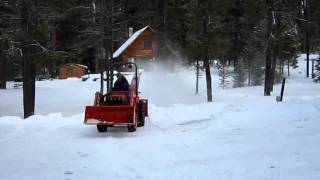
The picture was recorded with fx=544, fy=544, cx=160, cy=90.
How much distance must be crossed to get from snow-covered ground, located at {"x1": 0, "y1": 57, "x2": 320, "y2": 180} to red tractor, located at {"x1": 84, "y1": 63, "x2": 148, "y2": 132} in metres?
0.35

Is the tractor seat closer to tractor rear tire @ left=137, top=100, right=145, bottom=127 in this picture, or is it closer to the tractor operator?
tractor rear tire @ left=137, top=100, right=145, bottom=127

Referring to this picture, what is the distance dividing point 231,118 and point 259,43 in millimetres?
19992

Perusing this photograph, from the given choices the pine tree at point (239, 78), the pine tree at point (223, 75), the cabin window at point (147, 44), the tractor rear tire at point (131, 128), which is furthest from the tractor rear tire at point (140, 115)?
the cabin window at point (147, 44)

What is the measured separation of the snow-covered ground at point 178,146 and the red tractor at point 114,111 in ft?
1.13

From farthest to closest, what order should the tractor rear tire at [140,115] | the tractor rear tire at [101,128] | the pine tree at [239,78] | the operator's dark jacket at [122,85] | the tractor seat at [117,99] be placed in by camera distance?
the pine tree at [239,78] < the operator's dark jacket at [122,85] < the tractor rear tire at [140,115] < the tractor seat at [117,99] < the tractor rear tire at [101,128]

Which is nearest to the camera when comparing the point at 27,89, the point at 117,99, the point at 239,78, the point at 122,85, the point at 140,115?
the point at 117,99

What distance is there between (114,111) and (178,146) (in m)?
3.37

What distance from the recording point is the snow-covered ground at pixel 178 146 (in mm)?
9086

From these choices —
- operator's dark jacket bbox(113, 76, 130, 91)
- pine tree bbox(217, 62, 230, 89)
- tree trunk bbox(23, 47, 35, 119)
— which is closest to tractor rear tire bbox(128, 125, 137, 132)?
operator's dark jacket bbox(113, 76, 130, 91)

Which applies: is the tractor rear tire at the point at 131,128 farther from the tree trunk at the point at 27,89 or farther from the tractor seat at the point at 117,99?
the tree trunk at the point at 27,89

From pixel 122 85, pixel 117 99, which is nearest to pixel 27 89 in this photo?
pixel 122 85

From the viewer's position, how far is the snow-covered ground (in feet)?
29.8

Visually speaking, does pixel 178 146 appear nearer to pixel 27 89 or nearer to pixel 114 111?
pixel 114 111

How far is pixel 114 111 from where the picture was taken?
14.8 m
